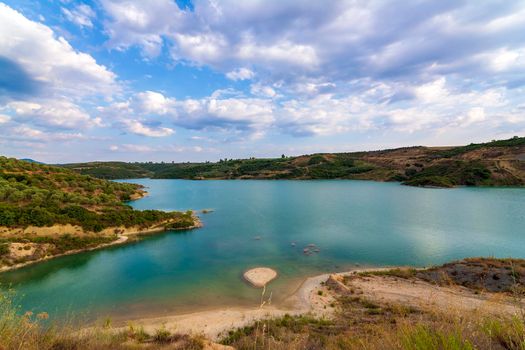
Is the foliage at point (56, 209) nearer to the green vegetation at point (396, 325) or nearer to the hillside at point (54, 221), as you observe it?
the hillside at point (54, 221)

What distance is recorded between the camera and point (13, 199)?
36.3m

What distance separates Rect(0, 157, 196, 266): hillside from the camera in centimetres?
2744

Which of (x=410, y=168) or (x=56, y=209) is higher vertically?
(x=410, y=168)

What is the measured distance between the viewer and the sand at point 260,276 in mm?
22163

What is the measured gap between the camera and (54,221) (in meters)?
31.5

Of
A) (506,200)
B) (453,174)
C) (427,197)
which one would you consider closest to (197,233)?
(427,197)

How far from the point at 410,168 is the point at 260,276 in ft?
383

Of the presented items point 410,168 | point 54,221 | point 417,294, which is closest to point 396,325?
point 417,294

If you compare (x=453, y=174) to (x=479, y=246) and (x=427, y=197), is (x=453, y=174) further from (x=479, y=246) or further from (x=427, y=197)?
(x=479, y=246)

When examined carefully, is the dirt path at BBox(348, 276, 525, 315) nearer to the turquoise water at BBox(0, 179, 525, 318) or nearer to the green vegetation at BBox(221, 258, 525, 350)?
the green vegetation at BBox(221, 258, 525, 350)

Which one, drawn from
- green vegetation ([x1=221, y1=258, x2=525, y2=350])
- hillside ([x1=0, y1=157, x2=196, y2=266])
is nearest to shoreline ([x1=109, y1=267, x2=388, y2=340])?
green vegetation ([x1=221, y1=258, x2=525, y2=350])

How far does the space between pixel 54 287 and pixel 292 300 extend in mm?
20466

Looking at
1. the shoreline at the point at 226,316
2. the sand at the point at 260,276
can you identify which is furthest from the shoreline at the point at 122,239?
the sand at the point at 260,276

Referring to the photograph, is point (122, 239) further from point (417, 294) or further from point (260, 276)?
point (417, 294)
